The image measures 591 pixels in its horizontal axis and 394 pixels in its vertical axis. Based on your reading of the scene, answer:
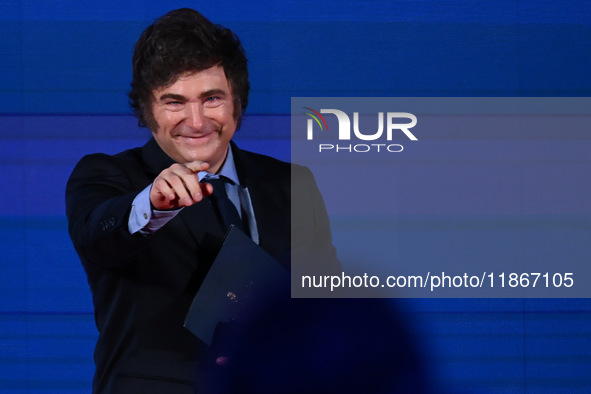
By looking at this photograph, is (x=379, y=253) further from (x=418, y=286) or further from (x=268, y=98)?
(x=268, y=98)

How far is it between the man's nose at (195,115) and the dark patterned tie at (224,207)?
17cm

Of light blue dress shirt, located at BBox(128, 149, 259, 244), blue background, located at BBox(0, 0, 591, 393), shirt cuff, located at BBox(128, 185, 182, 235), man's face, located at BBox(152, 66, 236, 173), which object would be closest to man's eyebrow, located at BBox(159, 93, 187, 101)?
man's face, located at BBox(152, 66, 236, 173)

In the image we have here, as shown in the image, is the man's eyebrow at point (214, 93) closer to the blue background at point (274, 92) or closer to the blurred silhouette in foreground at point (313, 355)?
the blue background at point (274, 92)

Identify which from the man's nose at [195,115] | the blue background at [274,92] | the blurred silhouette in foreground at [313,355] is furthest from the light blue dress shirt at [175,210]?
the blue background at [274,92]

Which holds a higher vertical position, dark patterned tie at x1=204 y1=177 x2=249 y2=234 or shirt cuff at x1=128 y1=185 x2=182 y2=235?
dark patterned tie at x1=204 y1=177 x2=249 y2=234

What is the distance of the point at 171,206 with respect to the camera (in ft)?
3.53

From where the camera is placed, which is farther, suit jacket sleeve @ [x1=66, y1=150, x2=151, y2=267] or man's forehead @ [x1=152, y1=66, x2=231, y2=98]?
man's forehead @ [x1=152, y1=66, x2=231, y2=98]

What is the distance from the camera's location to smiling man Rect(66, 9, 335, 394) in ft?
3.97

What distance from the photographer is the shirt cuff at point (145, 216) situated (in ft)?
3.69

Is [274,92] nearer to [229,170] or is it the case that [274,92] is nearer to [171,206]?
[229,170]

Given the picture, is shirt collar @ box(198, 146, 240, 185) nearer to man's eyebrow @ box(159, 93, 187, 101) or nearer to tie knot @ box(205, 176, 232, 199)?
tie knot @ box(205, 176, 232, 199)

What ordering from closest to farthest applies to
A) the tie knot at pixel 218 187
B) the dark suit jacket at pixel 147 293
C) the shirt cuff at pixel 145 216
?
1. the shirt cuff at pixel 145 216
2. the dark suit jacket at pixel 147 293
3. the tie knot at pixel 218 187

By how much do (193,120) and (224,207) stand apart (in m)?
0.26

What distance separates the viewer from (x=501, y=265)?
2.11m
